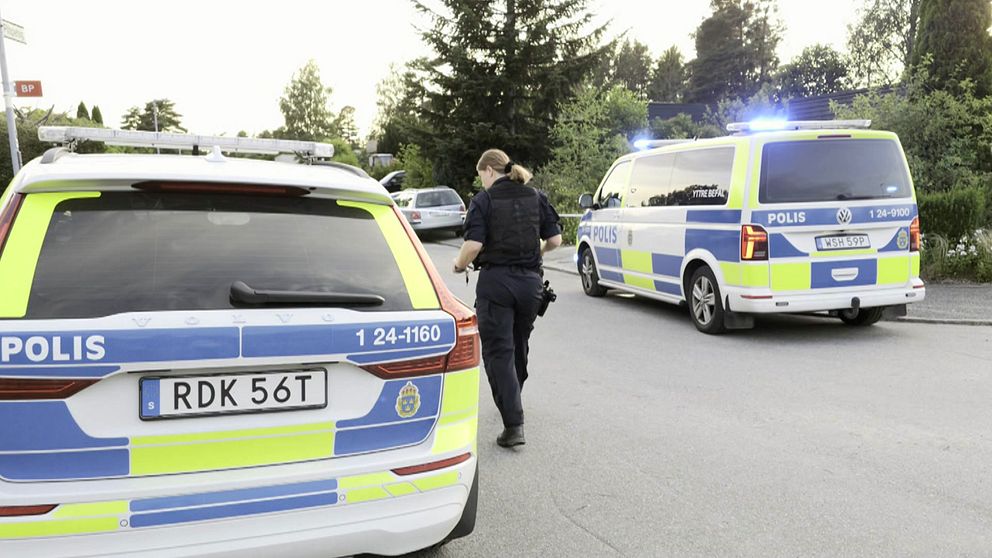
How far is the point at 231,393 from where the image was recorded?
244 centimetres

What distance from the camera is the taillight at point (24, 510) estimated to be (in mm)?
2193

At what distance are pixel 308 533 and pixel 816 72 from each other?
67424 millimetres

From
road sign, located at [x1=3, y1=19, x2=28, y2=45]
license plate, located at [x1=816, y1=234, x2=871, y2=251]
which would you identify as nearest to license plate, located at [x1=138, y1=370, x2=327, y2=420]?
license plate, located at [x1=816, y1=234, x2=871, y2=251]

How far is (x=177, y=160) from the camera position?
2.96 meters

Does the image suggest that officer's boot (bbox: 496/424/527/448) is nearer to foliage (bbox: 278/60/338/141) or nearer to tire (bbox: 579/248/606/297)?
tire (bbox: 579/248/606/297)

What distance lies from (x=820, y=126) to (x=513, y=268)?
5.41 meters

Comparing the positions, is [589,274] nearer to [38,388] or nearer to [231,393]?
[231,393]

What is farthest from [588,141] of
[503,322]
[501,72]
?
[503,322]

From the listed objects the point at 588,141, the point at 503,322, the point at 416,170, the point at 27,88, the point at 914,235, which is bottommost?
the point at 503,322

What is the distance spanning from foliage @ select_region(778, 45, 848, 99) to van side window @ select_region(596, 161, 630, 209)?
2109 inches

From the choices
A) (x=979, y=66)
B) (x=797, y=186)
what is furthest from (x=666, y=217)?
(x=979, y=66)

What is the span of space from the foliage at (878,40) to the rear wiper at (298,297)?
56.4 m

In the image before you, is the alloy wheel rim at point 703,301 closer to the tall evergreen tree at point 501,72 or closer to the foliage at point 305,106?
the tall evergreen tree at point 501,72

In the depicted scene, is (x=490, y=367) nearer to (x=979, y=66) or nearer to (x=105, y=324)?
(x=105, y=324)
